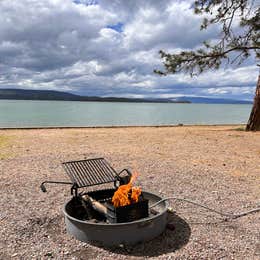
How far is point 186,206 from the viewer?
387 cm

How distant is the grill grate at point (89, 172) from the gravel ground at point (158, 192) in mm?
478

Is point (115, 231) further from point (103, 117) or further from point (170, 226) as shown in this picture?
point (103, 117)

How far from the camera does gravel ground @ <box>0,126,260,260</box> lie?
110 inches

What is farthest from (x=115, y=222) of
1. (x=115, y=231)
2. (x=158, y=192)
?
(x=158, y=192)

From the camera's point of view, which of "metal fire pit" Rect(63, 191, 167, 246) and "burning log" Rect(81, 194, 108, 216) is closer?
"metal fire pit" Rect(63, 191, 167, 246)

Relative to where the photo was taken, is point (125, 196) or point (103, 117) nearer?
point (125, 196)

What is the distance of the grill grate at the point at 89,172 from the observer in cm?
355

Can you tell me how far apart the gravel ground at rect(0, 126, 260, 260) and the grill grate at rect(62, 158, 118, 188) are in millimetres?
478

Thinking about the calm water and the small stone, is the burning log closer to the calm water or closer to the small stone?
the small stone

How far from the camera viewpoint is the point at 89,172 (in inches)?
148

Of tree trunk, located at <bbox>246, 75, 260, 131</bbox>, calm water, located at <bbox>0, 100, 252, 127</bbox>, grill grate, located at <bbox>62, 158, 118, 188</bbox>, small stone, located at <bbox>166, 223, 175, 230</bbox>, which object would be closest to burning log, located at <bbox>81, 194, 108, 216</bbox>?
grill grate, located at <bbox>62, 158, 118, 188</bbox>

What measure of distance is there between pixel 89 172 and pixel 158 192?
1.15 m

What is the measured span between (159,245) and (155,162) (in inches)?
131

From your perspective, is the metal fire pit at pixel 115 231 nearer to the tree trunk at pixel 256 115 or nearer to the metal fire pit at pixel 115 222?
the metal fire pit at pixel 115 222
